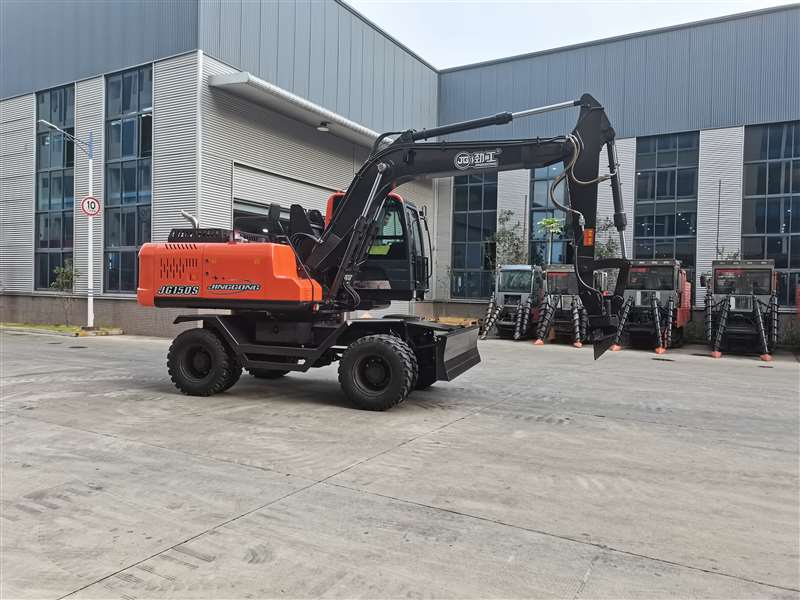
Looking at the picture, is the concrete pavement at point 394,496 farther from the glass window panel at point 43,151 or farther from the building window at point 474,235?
the building window at point 474,235

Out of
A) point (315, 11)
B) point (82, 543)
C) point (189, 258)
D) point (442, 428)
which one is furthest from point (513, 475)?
point (315, 11)

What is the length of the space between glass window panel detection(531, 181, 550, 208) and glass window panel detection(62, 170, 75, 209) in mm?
19736

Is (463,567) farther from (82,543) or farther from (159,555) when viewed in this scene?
(82,543)

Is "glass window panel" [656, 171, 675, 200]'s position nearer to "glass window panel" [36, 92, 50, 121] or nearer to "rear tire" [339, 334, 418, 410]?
"rear tire" [339, 334, 418, 410]

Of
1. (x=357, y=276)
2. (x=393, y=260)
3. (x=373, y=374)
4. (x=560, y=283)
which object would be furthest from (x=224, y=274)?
(x=560, y=283)

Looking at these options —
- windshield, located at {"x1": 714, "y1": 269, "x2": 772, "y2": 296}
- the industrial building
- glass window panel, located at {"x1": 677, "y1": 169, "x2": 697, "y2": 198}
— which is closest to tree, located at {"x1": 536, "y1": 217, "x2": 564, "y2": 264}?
the industrial building

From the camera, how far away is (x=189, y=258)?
8109mm

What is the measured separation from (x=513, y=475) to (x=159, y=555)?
9.57 ft

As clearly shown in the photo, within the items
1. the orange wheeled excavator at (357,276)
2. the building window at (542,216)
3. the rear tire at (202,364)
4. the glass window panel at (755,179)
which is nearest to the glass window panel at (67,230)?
the orange wheeled excavator at (357,276)

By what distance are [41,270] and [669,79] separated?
2712 centimetres

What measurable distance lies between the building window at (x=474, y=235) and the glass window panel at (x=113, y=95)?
15.9m

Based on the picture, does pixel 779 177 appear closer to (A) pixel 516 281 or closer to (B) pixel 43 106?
(A) pixel 516 281

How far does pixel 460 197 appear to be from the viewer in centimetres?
2942

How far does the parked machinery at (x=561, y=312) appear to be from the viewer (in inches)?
766
